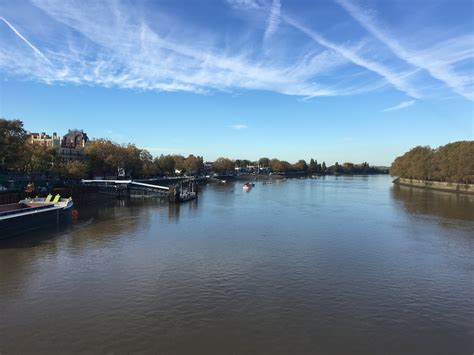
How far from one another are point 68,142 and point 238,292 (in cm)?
11496

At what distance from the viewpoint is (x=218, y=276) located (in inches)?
870

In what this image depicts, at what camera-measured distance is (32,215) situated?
3831 centimetres

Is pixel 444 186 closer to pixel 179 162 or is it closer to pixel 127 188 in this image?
pixel 127 188

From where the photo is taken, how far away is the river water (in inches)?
570

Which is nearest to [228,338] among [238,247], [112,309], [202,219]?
[112,309]

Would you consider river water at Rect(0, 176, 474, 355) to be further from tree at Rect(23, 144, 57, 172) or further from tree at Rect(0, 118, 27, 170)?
tree at Rect(23, 144, 57, 172)

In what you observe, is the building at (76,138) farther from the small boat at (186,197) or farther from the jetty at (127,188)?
the small boat at (186,197)

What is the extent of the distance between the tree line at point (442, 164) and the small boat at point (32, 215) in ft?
318

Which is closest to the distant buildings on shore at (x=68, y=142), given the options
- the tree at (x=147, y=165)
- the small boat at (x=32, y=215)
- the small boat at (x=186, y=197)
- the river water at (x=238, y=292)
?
the tree at (x=147, y=165)

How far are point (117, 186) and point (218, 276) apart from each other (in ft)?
211

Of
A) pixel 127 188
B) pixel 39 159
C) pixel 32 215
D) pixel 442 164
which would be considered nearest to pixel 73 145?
pixel 127 188

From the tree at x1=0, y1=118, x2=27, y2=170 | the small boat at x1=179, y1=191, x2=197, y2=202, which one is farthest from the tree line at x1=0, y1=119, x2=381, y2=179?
the small boat at x1=179, y1=191, x2=197, y2=202

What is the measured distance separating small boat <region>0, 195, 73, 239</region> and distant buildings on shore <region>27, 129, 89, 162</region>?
6430cm

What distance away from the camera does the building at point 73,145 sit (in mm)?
106512
